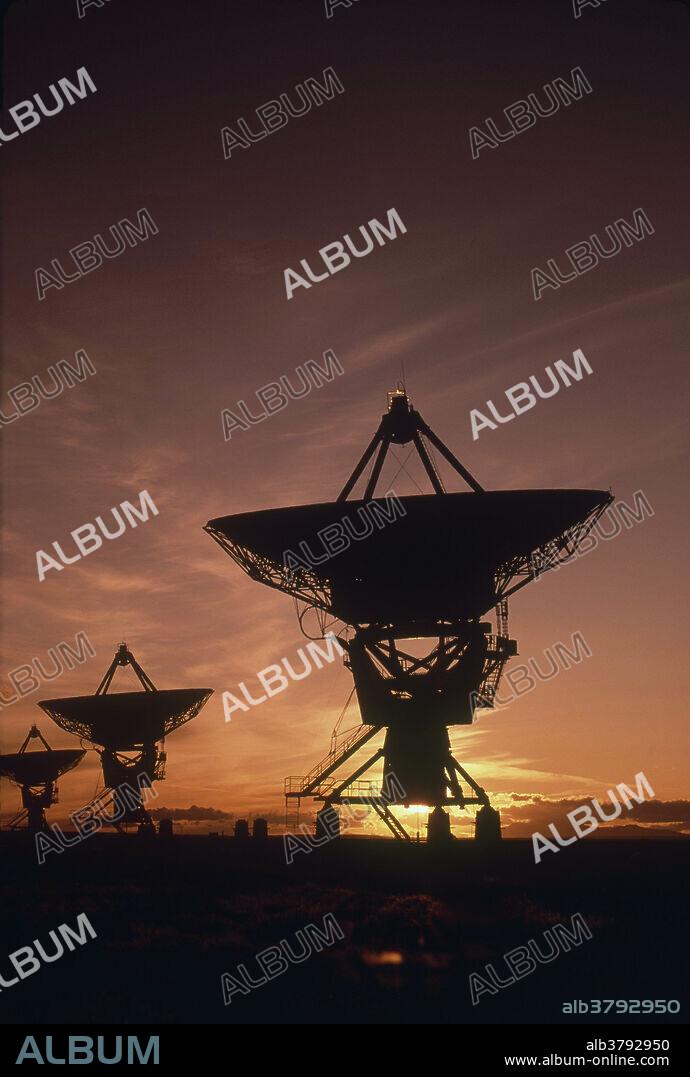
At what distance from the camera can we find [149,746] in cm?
5888

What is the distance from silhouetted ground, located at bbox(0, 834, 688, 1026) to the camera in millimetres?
19234

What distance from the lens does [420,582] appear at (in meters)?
37.3

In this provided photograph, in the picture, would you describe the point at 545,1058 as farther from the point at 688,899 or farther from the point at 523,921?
the point at 688,899

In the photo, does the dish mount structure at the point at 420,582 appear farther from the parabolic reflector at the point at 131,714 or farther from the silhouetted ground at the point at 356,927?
the parabolic reflector at the point at 131,714

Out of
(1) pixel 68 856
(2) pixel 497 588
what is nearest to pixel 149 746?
(1) pixel 68 856

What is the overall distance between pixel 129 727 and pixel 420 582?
26.8 metres

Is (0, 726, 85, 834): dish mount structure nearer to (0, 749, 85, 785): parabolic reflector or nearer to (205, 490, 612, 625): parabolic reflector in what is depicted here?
(0, 749, 85, 785): parabolic reflector

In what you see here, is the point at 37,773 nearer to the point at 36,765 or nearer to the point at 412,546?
the point at 36,765

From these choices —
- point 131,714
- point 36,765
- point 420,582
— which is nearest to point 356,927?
point 420,582

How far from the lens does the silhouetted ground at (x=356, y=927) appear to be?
63.1 feet

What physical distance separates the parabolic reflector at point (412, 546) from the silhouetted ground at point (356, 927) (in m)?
8.78

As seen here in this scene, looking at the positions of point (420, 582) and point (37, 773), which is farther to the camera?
point (37, 773)

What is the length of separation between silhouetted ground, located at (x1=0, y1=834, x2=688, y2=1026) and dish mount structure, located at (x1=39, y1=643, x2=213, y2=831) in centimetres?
1259

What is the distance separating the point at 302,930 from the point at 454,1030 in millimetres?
10876
